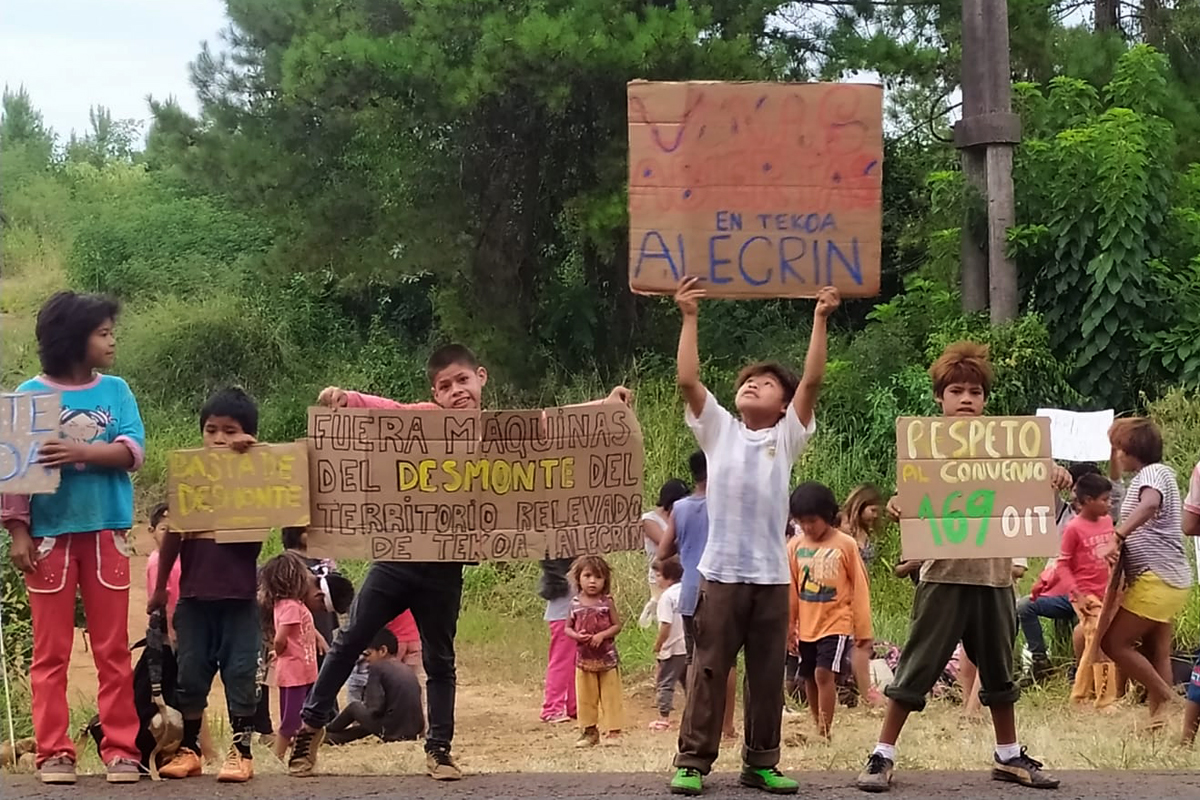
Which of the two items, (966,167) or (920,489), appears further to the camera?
(966,167)

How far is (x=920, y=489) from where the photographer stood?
215 inches

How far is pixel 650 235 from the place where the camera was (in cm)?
532

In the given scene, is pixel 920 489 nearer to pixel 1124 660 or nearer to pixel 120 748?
pixel 1124 660

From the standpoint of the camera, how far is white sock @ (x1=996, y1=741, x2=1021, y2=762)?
Answer: 17.6ft

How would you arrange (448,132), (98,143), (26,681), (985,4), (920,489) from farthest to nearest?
(98,143) → (448,132) → (985,4) → (26,681) → (920,489)

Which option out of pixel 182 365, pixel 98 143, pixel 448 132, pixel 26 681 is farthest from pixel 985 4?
pixel 98 143

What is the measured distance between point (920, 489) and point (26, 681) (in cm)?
540

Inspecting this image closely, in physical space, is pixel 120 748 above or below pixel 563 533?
below

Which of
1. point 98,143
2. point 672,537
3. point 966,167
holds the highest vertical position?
point 98,143

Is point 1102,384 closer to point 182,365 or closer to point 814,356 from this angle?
point 814,356

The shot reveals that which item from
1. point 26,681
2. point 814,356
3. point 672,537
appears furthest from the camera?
point 26,681

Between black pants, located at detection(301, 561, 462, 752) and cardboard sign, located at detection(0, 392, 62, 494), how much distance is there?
1.21 meters

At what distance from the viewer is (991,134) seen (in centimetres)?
1341

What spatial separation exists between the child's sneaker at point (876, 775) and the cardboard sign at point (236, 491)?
2.36 m
